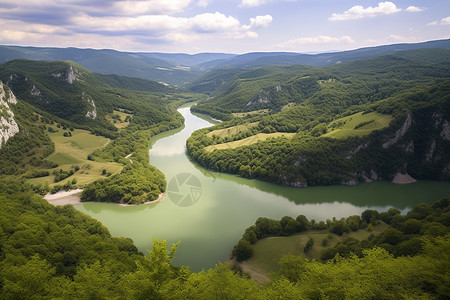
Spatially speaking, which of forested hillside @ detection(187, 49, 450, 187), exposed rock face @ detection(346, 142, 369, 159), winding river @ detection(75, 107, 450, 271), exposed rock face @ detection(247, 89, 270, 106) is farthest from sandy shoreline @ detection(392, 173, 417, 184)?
exposed rock face @ detection(247, 89, 270, 106)

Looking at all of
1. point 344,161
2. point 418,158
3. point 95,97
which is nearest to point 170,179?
point 344,161

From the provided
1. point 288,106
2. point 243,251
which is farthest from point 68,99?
point 243,251

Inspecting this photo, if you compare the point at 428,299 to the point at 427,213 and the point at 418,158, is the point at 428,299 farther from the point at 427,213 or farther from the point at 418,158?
the point at 418,158

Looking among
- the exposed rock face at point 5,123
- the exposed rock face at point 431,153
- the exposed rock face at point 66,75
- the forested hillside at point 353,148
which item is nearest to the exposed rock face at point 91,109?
the exposed rock face at point 66,75

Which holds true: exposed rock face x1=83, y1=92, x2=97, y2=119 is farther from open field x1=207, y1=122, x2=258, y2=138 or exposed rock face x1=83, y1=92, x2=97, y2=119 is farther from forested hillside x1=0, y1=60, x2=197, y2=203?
open field x1=207, y1=122, x2=258, y2=138

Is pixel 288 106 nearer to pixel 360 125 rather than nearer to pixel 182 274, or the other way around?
pixel 360 125
